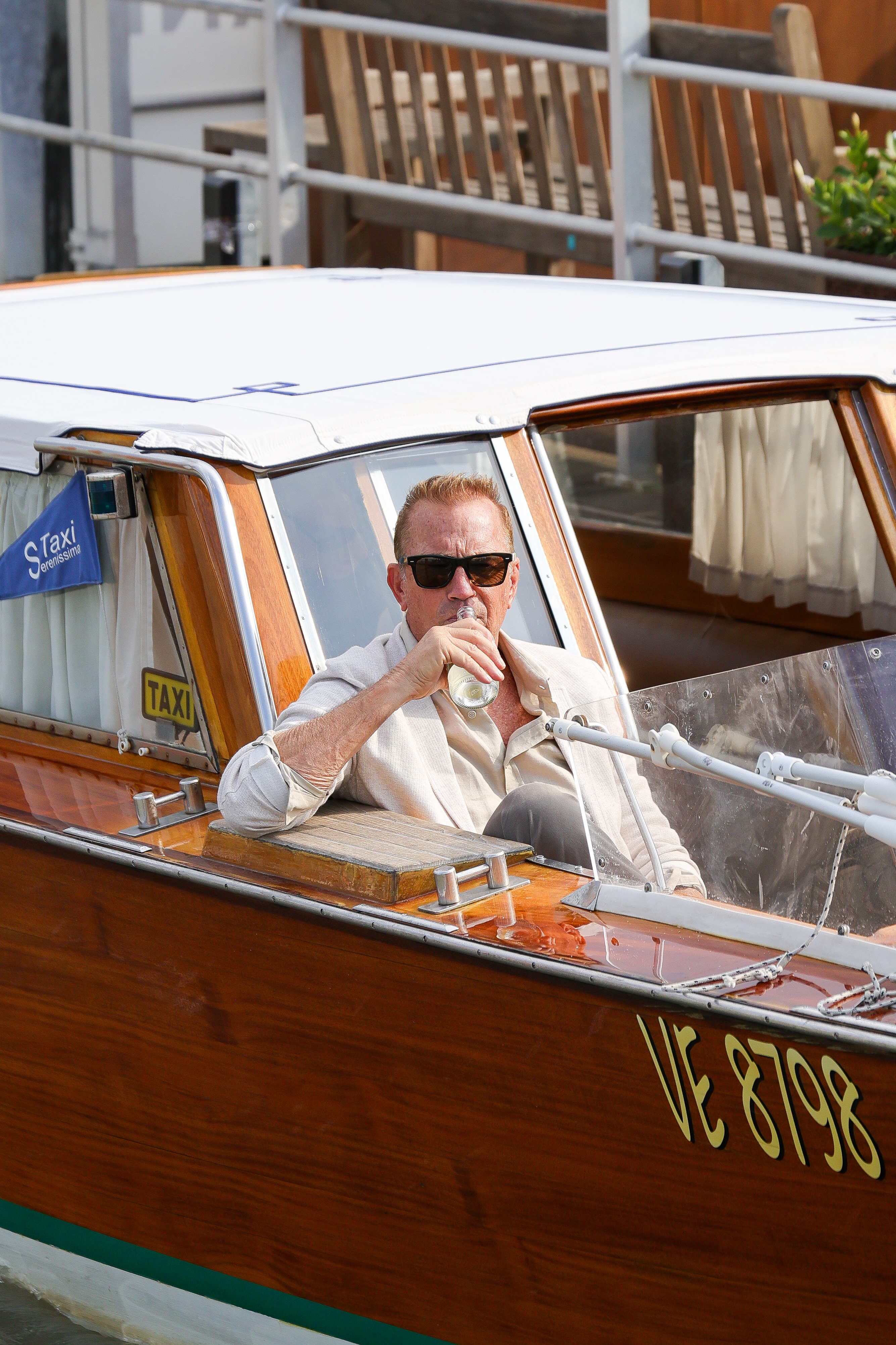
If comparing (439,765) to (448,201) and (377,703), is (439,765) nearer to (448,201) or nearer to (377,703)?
(377,703)

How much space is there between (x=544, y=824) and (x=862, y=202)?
3635mm

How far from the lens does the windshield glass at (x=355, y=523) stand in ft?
9.20

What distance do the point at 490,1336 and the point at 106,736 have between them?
1223mm

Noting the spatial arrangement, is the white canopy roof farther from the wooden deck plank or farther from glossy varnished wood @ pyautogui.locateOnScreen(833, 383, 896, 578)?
the wooden deck plank

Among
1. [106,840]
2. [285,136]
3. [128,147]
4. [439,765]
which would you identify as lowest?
[106,840]

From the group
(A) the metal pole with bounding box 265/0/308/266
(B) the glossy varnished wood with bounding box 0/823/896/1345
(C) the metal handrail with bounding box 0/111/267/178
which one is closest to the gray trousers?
(B) the glossy varnished wood with bounding box 0/823/896/1345

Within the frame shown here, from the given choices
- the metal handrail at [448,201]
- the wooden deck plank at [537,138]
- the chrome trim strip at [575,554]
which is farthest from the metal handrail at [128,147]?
the chrome trim strip at [575,554]

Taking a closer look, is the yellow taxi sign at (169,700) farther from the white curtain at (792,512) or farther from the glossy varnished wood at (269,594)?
the white curtain at (792,512)

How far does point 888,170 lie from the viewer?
5621 millimetres

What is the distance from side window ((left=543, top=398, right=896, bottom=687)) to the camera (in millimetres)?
4312

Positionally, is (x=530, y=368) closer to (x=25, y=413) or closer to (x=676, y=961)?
(x=25, y=413)

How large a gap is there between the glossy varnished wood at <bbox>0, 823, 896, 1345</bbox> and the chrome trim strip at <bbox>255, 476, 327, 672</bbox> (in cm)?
44

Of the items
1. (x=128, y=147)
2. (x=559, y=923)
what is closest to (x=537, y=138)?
(x=128, y=147)

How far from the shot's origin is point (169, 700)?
2.90 metres
